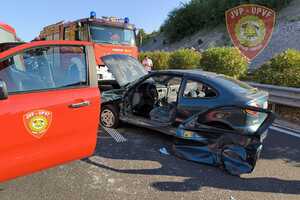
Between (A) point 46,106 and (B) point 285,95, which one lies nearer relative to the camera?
(A) point 46,106

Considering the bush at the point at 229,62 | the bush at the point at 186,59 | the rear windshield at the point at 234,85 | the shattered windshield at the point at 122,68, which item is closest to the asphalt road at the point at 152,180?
the rear windshield at the point at 234,85

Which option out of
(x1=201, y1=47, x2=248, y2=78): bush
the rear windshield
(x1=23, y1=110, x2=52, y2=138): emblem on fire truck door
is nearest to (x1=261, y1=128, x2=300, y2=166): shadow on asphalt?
the rear windshield

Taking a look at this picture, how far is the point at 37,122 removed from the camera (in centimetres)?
281

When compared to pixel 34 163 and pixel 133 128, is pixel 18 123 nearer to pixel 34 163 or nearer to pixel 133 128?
pixel 34 163

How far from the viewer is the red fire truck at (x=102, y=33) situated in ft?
34.0

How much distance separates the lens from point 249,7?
10.6 meters

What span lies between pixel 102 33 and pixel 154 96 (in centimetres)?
588

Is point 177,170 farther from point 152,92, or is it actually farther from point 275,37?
point 275,37

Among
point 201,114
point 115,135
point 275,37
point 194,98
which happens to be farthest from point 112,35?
point 275,37

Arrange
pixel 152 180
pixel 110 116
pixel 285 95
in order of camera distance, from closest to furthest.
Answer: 1. pixel 152 180
2. pixel 110 116
3. pixel 285 95

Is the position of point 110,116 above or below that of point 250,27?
below

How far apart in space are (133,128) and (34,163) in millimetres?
3190

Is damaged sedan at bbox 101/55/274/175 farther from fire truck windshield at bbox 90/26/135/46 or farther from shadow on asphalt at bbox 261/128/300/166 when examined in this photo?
fire truck windshield at bbox 90/26/135/46


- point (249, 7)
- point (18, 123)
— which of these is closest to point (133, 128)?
point (18, 123)
